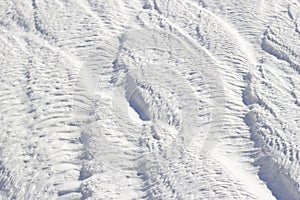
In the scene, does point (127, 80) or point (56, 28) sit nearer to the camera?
point (127, 80)

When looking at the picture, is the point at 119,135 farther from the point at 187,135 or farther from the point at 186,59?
the point at 186,59

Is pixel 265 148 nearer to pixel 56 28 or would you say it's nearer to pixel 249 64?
pixel 249 64

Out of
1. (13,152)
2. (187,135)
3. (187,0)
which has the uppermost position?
(187,0)

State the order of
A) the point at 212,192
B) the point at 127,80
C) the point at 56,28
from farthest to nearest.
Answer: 1. the point at 56,28
2. the point at 127,80
3. the point at 212,192

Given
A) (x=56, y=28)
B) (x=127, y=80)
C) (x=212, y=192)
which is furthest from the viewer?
(x=56, y=28)

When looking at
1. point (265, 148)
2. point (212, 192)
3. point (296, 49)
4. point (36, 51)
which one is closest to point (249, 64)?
point (296, 49)

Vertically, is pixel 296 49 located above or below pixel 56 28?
above
